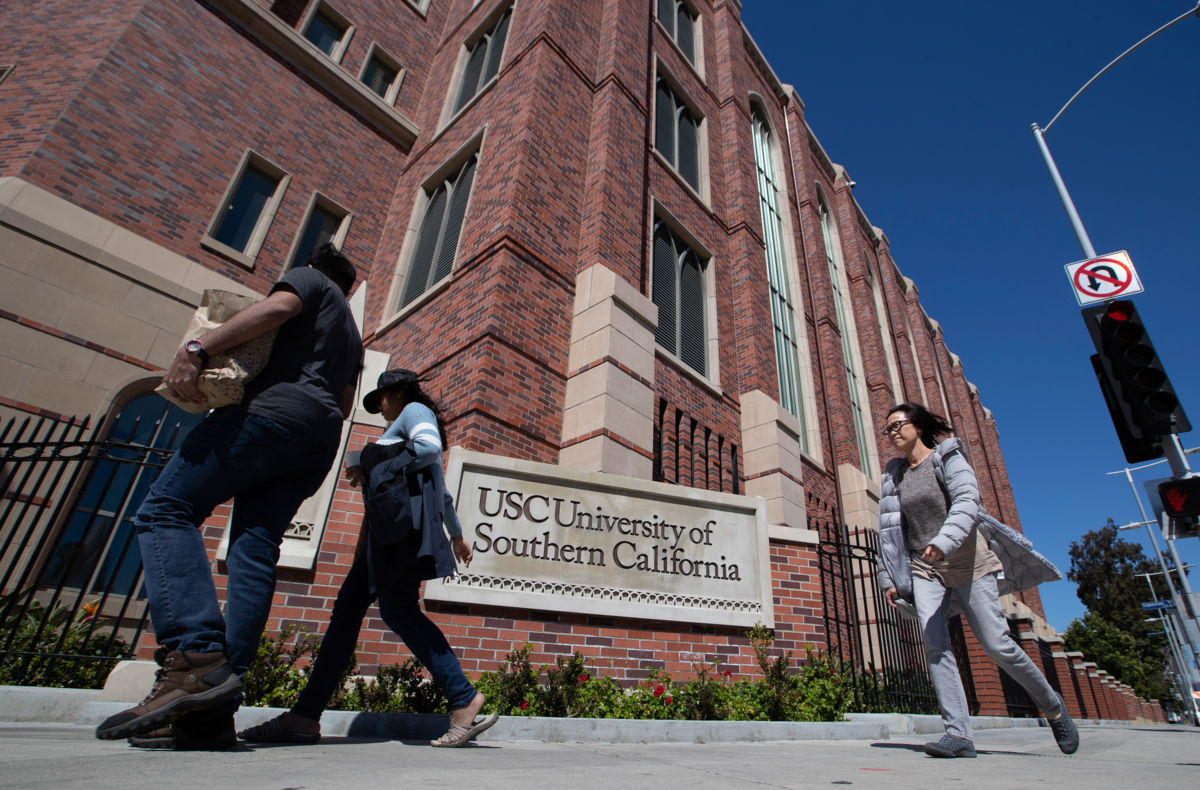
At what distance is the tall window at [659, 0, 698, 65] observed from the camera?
1468 cm

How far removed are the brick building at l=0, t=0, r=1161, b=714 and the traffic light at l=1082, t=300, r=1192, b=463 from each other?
2662 millimetres

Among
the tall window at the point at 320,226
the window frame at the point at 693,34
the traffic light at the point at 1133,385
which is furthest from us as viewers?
the window frame at the point at 693,34

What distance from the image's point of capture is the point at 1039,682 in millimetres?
3141

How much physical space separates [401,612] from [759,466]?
8.21m

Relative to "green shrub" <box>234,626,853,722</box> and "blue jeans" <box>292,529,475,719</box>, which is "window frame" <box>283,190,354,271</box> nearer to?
"green shrub" <box>234,626,853,722</box>

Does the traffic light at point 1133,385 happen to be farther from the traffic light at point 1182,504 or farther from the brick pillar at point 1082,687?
the brick pillar at point 1082,687

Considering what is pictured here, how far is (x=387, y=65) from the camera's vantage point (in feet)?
44.8

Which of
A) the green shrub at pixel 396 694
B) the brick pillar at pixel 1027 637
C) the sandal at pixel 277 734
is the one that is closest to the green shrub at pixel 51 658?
the green shrub at pixel 396 694

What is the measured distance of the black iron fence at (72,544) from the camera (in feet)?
13.0

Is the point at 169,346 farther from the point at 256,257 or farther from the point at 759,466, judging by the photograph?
the point at 759,466

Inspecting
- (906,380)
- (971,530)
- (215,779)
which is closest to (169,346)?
(215,779)

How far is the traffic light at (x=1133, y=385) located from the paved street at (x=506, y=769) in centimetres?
248

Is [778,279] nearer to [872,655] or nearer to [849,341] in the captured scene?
[849,341]

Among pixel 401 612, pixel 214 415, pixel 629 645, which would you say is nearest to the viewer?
pixel 214 415
